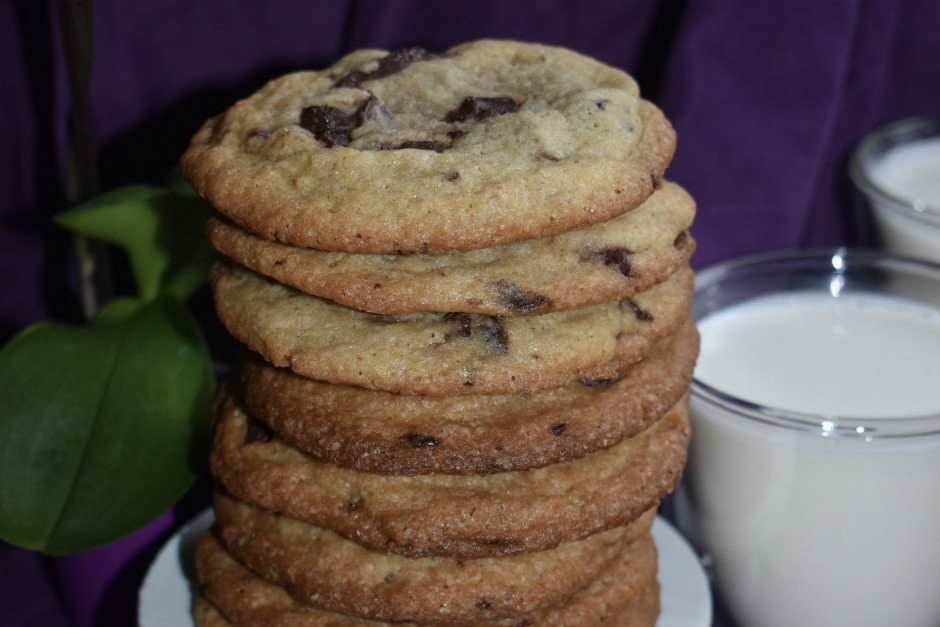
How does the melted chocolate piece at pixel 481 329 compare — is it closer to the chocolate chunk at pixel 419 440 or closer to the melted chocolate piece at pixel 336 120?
the chocolate chunk at pixel 419 440

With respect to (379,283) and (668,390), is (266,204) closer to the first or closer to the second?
(379,283)

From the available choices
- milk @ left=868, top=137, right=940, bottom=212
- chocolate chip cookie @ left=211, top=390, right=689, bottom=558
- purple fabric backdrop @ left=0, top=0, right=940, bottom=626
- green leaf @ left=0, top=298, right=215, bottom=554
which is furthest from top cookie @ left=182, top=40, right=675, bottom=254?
milk @ left=868, top=137, right=940, bottom=212

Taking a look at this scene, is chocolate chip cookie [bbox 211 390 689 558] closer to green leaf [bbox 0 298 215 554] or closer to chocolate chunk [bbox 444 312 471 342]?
chocolate chunk [bbox 444 312 471 342]

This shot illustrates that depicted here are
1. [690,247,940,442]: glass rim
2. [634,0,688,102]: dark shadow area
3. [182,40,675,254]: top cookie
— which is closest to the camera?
[182,40,675,254]: top cookie

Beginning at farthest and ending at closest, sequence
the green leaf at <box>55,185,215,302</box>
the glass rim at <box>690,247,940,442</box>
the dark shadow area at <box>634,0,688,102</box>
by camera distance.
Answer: the dark shadow area at <box>634,0,688,102</box>
the green leaf at <box>55,185,215,302</box>
the glass rim at <box>690,247,940,442</box>

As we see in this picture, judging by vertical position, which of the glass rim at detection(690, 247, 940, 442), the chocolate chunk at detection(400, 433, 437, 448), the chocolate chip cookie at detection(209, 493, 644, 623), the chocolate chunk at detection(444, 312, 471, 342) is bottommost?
the chocolate chip cookie at detection(209, 493, 644, 623)

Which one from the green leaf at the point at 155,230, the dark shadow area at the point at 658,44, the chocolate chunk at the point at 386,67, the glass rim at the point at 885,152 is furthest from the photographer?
the dark shadow area at the point at 658,44

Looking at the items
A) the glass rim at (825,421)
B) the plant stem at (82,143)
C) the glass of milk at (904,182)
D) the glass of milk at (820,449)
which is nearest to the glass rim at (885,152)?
the glass of milk at (904,182)

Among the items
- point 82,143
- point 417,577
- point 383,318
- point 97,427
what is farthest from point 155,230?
point 417,577
